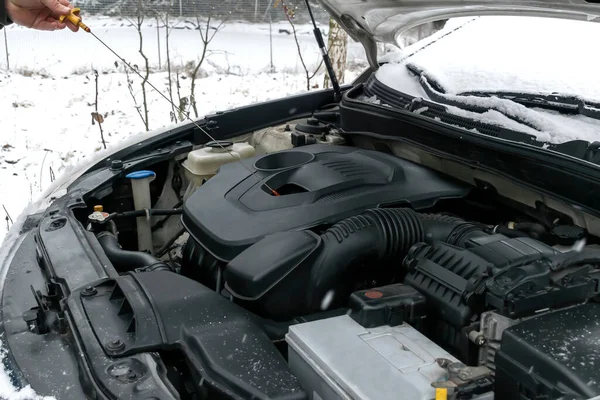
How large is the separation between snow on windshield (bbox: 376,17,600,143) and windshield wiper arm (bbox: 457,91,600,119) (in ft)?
0.06

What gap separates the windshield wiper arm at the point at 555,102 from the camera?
1623 millimetres

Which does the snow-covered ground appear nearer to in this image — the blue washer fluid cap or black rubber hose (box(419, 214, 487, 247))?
the blue washer fluid cap

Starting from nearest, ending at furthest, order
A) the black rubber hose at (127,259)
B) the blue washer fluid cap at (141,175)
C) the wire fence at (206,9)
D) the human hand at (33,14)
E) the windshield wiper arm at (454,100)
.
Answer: the windshield wiper arm at (454,100) < the black rubber hose at (127,259) < the human hand at (33,14) < the blue washer fluid cap at (141,175) < the wire fence at (206,9)

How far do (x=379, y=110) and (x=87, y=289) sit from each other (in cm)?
111

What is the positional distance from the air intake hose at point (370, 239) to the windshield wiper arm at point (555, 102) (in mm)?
443

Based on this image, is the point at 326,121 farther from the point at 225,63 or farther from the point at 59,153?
the point at 225,63

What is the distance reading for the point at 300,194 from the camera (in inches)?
65.9

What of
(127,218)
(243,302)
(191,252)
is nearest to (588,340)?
(243,302)

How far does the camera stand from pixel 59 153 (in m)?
5.98

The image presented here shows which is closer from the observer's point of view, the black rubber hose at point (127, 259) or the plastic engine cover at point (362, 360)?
the plastic engine cover at point (362, 360)

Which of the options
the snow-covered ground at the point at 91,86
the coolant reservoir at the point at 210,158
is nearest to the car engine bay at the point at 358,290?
the coolant reservoir at the point at 210,158

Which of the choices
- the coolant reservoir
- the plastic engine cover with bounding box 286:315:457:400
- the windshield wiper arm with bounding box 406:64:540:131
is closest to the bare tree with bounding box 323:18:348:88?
the coolant reservoir

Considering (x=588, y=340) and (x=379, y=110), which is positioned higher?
(x=379, y=110)

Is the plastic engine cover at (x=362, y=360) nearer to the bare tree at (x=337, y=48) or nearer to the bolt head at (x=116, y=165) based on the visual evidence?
the bolt head at (x=116, y=165)
